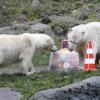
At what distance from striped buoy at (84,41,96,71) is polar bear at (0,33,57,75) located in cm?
117

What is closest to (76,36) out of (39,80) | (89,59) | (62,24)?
(89,59)

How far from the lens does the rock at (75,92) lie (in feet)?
26.8

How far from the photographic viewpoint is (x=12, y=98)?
862 centimetres

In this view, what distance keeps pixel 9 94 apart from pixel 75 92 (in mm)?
1296

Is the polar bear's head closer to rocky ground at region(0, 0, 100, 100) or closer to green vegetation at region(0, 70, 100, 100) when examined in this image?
rocky ground at region(0, 0, 100, 100)

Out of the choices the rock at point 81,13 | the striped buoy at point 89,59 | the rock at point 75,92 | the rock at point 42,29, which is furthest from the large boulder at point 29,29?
the rock at point 75,92

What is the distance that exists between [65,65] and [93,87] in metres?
3.27

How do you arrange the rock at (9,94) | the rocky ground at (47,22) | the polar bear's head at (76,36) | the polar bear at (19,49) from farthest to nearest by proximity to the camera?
the polar bear's head at (76,36) < the polar bear at (19,49) < the rock at (9,94) < the rocky ground at (47,22)

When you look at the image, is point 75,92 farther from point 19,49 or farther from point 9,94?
point 19,49

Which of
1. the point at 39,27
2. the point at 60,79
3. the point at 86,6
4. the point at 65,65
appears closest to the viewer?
the point at 60,79

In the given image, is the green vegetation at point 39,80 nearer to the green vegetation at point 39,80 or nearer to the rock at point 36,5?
the green vegetation at point 39,80

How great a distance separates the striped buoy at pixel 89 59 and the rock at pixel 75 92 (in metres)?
2.87

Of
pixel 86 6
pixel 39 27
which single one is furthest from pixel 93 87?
pixel 86 6

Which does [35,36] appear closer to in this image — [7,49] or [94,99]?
[7,49]
